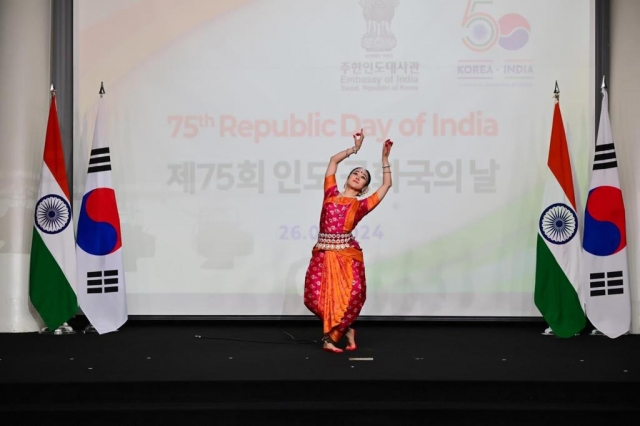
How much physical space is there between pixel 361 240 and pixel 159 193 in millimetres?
1593

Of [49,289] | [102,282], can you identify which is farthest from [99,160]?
[49,289]

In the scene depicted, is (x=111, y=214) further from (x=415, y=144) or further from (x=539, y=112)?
(x=539, y=112)

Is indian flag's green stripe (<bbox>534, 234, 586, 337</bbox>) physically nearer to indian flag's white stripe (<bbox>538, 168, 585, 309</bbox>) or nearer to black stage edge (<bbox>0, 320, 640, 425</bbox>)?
indian flag's white stripe (<bbox>538, 168, 585, 309</bbox>)

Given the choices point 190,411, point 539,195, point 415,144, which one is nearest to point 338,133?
point 415,144

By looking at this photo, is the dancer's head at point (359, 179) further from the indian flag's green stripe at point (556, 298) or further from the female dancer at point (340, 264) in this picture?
the indian flag's green stripe at point (556, 298)

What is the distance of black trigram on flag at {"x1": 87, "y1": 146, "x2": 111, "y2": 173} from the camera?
6.03 meters

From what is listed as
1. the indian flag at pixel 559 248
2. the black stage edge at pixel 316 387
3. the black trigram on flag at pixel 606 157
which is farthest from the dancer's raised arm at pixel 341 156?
the black trigram on flag at pixel 606 157

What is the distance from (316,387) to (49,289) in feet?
9.04

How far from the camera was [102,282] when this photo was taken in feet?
19.6

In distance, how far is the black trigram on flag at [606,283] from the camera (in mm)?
5855

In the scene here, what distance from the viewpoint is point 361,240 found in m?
6.26

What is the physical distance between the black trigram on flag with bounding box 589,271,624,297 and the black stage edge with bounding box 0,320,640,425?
94cm

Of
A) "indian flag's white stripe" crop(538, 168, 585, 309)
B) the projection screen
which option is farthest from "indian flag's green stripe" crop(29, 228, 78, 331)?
"indian flag's white stripe" crop(538, 168, 585, 309)

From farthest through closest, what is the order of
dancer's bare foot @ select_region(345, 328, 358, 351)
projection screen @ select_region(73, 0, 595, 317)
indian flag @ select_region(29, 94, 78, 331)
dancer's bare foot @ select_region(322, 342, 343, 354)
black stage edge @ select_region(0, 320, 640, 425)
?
1. projection screen @ select_region(73, 0, 595, 317)
2. indian flag @ select_region(29, 94, 78, 331)
3. dancer's bare foot @ select_region(345, 328, 358, 351)
4. dancer's bare foot @ select_region(322, 342, 343, 354)
5. black stage edge @ select_region(0, 320, 640, 425)
